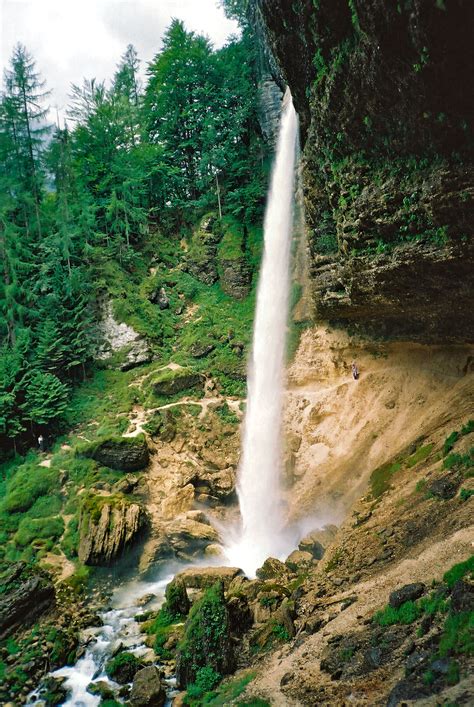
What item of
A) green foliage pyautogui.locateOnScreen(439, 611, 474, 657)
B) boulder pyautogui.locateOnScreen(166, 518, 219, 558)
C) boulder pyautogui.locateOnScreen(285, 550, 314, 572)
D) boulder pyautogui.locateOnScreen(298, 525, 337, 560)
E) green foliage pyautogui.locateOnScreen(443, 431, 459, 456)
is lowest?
boulder pyautogui.locateOnScreen(285, 550, 314, 572)

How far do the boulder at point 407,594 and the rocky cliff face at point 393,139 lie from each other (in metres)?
7.92

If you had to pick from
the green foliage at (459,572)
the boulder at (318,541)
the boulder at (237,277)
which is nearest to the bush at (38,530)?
the boulder at (318,541)

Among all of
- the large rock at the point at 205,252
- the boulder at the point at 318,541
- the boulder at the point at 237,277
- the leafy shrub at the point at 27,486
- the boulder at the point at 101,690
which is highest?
the large rock at the point at 205,252

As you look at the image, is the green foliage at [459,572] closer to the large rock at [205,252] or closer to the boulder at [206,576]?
the boulder at [206,576]

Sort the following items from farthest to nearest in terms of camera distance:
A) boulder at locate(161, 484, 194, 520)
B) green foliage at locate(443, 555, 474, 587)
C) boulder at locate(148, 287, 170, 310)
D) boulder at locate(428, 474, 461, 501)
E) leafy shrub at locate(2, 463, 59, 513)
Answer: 1. boulder at locate(148, 287, 170, 310)
2. leafy shrub at locate(2, 463, 59, 513)
3. boulder at locate(161, 484, 194, 520)
4. boulder at locate(428, 474, 461, 501)
5. green foliage at locate(443, 555, 474, 587)

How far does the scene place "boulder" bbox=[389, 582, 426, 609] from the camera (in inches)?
318

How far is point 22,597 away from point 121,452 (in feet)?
23.9

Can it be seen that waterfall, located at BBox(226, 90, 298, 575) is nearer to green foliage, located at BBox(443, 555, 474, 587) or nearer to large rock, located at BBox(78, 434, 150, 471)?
large rock, located at BBox(78, 434, 150, 471)

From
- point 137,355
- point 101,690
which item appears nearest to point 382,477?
point 101,690

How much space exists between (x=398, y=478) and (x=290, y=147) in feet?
61.0

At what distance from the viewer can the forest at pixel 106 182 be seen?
2656 cm

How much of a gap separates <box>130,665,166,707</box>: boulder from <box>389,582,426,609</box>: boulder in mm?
5539

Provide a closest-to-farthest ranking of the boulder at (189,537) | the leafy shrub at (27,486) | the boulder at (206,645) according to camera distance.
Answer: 1. the boulder at (206,645)
2. the boulder at (189,537)
3. the leafy shrub at (27,486)

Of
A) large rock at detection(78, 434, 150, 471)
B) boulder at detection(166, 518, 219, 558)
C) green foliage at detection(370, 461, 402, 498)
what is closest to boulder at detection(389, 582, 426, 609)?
green foliage at detection(370, 461, 402, 498)
